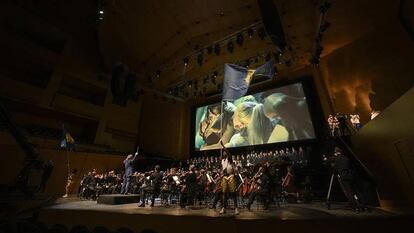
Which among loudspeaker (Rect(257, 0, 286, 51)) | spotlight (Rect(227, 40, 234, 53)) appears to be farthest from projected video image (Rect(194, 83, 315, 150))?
loudspeaker (Rect(257, 0, 286, 51))

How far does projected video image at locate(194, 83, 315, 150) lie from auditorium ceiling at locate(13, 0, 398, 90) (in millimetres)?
2228

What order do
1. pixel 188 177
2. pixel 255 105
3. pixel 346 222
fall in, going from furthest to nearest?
pixel 255 105, pixel 188 177, pixel 346 222

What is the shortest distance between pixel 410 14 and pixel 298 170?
697 cm

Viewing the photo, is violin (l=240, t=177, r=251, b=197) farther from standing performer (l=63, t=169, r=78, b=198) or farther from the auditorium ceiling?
standing performer (l=63, t=169, r=78, b=198)

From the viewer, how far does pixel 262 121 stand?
13195 millimetres

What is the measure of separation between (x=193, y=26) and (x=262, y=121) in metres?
7.00

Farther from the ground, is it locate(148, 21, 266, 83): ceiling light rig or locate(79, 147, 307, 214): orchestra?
locate(148, 21, 266, 83): ceiling light rig

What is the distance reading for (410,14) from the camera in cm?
747

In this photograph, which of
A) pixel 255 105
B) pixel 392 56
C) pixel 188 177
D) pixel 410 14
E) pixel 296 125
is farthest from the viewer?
pixel 255 105

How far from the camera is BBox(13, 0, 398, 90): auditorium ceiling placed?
9727 mm

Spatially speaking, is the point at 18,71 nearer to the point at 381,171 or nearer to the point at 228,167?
the point at 228,167

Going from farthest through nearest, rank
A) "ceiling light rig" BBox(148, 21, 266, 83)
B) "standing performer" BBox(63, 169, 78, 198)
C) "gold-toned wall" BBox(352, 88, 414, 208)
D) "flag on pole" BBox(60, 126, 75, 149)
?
"standing performer" BBox(63, 169, 78, 198) < "flag on pole" BBox(60, 126, 75, 149) < "ceiling light rig" BBox(148, 21, 266, 83) < "gold-toned wall" BBox(352, 88, 414, 208)

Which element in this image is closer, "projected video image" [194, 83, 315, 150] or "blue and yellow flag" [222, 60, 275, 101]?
"blue and yellow flag" [222, 60, 275, 101]

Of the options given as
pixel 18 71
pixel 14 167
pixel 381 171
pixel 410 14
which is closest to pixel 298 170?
pixel 381 171
